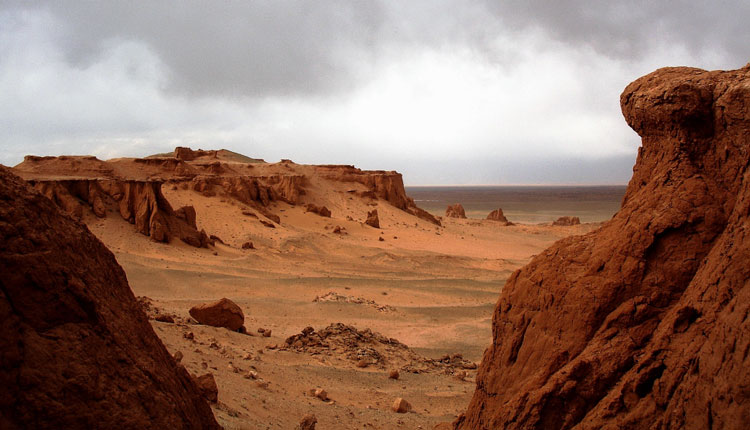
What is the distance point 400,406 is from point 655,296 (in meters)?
4.44

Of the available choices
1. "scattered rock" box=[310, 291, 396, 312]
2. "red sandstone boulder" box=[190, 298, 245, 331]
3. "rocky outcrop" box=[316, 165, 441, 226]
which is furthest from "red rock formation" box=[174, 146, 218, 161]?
"red sandstone boulder" box=[190, 298, 245, 331]

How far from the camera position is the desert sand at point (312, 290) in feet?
25.0

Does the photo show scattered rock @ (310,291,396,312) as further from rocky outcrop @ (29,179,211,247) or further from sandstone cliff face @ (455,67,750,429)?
sandstone cliff face @ (455,67,750,429)

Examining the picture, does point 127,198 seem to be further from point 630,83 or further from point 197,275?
point 630,83

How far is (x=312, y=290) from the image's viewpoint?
17000 millimetres

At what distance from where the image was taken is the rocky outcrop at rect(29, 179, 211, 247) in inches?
804

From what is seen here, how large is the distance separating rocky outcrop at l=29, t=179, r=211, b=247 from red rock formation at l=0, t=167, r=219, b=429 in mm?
17701

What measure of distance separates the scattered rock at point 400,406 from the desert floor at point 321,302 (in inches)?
8.2

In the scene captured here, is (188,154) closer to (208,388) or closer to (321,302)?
(321,302)

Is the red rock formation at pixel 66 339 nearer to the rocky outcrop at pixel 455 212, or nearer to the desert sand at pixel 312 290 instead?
the desert sand at pixel 312 290

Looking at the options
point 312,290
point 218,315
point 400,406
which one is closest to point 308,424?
point 400,406

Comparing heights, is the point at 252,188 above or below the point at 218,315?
above

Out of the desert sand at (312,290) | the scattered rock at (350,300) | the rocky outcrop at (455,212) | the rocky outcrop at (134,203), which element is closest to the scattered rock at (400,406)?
the desert sand at (312,290)

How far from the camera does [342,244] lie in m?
26.1
